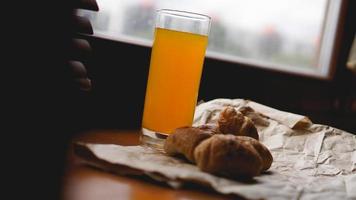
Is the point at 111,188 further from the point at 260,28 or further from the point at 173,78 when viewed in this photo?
the point at 260,28

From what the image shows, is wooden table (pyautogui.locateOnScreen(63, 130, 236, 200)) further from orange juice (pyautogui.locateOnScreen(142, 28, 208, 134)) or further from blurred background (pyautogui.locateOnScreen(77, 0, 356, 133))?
blurred background (pyautogui.locateOnScreen(77, 0, 356, 133))

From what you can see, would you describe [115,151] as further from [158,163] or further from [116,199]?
[116,199]

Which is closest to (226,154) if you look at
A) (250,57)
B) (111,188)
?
(111,188)

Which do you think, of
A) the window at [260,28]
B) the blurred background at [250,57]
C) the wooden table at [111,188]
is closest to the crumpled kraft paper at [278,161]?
the wooden table at [111,188]

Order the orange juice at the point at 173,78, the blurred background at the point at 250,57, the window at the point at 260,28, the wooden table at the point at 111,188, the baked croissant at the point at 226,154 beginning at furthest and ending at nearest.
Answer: the window at the point at 260,28, the blurred background at the point at 250,57, the orange juice at the point at 173,78, the baked croissant at the point at 226,154, the wooden table at the point at 111,188

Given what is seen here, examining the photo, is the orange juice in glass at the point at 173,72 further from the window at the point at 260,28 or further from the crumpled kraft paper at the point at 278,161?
the window at the point at 260,28

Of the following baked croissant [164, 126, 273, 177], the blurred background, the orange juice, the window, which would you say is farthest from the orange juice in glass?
the window

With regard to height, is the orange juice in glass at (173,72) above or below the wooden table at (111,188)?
above
